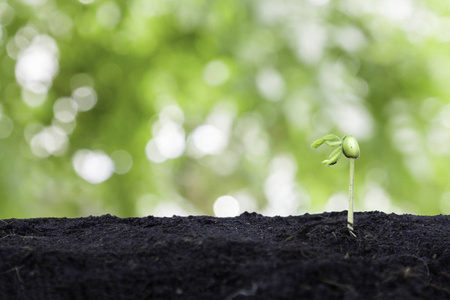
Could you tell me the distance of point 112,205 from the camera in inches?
99.2

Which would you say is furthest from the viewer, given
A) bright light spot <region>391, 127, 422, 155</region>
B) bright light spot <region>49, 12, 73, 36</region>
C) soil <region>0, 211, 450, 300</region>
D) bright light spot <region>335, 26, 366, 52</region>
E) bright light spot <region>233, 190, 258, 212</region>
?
bright light spot <region>233, 190, 258, 212</region>

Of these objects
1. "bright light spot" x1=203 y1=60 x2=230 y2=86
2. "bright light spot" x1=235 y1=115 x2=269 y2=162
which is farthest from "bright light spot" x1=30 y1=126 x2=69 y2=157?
"bright light spot" x1=235 y1=115 x2=269 y2=162

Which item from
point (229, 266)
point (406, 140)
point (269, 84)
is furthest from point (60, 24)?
point (229, 266)

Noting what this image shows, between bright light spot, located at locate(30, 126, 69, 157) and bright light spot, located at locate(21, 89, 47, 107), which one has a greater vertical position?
bright light spot, located at locate(21, 89, 47, 107)

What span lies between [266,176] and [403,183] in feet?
2.27

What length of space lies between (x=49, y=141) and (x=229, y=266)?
→ 6.69 feet

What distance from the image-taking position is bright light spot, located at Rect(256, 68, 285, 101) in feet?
6.49

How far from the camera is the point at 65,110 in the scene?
8.53ft

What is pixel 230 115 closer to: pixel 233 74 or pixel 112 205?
pixel 233 74

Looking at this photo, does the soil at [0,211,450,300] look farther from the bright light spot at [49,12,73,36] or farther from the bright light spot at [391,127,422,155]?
the bright light spot at [49,12,73,36]

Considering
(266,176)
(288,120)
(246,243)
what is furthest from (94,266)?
(266,176)

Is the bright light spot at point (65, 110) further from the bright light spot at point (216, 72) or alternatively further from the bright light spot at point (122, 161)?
the bright light spot at point (216, 72)

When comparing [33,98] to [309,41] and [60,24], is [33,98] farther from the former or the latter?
[309,41]

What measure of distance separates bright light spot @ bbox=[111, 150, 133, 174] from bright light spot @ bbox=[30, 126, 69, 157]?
27 cm
